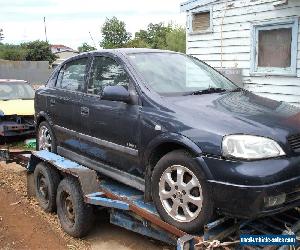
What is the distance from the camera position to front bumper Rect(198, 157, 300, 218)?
3291mm

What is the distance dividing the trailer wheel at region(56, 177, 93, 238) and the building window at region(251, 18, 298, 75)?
475 centimetres

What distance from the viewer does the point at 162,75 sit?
4520 mm

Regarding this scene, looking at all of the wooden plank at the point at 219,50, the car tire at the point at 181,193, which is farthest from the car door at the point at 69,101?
the wooden plank at the point at 219,50

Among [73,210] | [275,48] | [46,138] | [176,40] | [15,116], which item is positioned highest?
[176,40]

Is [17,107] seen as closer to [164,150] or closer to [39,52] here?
[164,150]

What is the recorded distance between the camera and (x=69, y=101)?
17.7 ft

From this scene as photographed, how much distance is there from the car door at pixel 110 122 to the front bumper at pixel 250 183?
1.07 metres

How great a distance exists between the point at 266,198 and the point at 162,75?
1790 mm

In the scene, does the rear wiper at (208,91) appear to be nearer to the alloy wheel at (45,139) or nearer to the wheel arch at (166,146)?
the wheel arch at (166,146)

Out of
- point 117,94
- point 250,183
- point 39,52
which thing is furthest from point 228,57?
point 39,52

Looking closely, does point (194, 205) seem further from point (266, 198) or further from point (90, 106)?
point (90, 106)

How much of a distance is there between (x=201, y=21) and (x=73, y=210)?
19.7 ft

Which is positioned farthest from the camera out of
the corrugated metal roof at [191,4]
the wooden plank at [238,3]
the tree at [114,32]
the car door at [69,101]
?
the tree at [114,32]

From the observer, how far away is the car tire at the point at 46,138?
19.5ft
